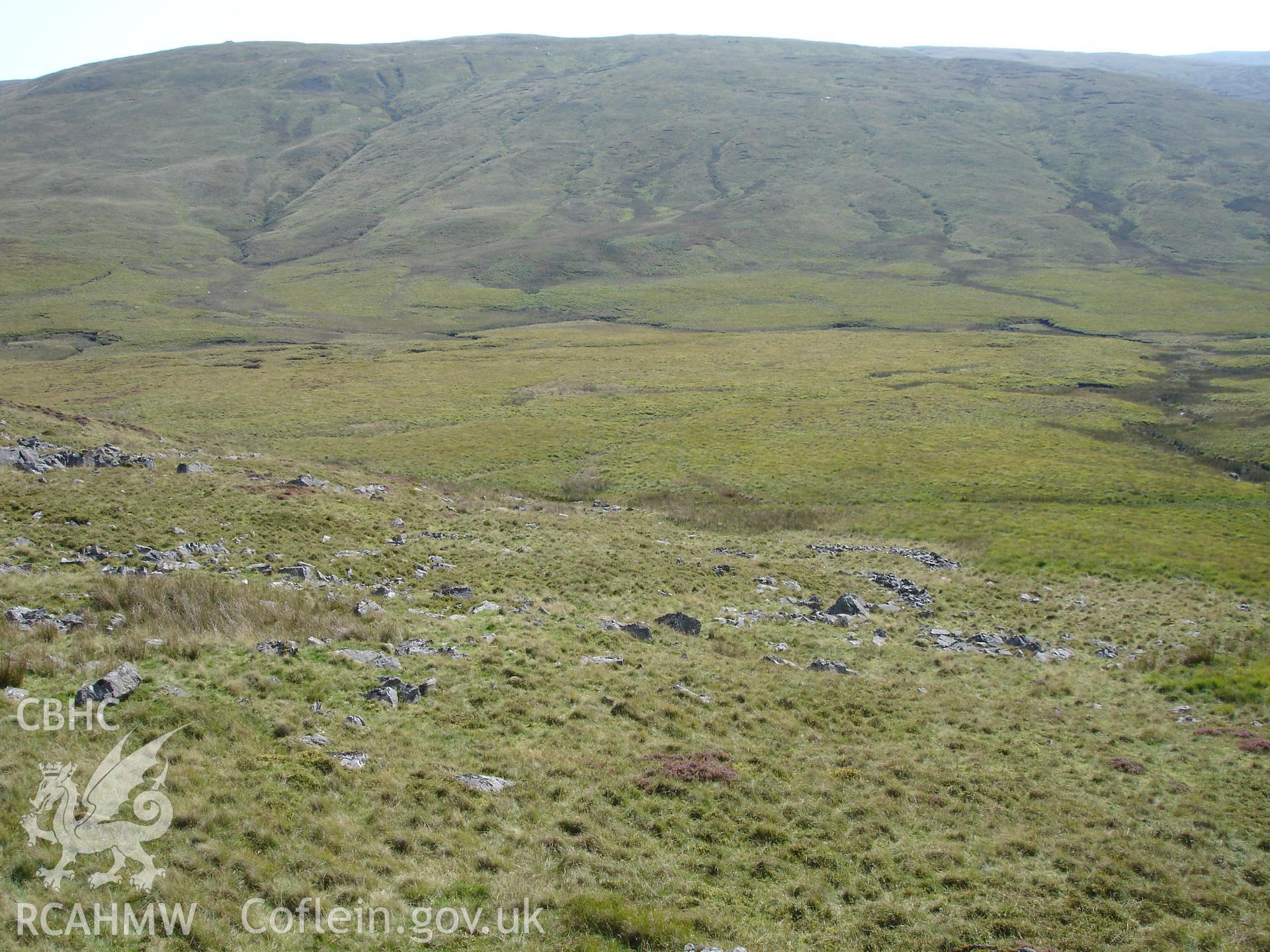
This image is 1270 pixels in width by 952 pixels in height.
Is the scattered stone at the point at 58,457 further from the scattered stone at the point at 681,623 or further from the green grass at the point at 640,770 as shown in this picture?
the scattered stone at the point at 681,623

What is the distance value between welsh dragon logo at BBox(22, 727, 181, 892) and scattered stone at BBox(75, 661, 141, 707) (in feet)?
5.64

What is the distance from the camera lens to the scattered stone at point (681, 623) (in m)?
23.7

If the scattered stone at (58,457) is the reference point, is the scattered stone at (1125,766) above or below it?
below

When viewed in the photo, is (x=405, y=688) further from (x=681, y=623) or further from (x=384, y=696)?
(x=681, y=623)

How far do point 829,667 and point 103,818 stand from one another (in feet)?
56.5

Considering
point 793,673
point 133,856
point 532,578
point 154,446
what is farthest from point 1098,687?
point 154,446

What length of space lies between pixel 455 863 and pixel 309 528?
781 inches

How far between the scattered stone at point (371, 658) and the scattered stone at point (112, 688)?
4.38m

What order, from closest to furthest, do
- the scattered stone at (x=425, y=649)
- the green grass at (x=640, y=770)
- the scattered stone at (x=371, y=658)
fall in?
the green grass at (x=640, y=770)
the scattered stone at (x=371, y=658)
the scattered stone at (x=425, y=649)

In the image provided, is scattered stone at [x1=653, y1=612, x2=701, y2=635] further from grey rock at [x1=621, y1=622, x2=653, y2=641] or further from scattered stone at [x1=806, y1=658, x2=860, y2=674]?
scattered stone at [x1=806, y1=658, x2=860, y2=674]

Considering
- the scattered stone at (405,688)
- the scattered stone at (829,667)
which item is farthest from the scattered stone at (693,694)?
the scattered stone at (405,688)

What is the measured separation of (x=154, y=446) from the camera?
4041 cm

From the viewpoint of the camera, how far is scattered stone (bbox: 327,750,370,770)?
1282cm

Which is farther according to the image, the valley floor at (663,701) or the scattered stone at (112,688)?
the scattered stone at (112,688)
